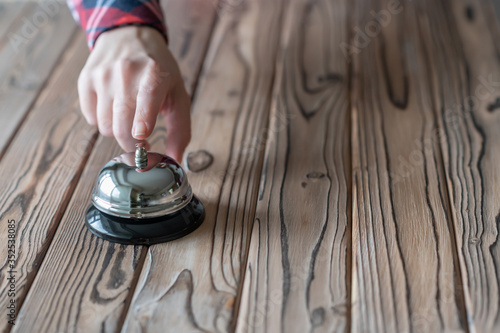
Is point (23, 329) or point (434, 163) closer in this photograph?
point (23, 329)

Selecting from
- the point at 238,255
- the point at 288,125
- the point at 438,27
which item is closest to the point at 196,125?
the point at 288,125

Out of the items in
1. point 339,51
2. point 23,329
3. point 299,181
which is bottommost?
point 23,329

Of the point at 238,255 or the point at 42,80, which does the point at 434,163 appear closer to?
the point at 238,255

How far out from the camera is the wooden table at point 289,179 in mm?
714

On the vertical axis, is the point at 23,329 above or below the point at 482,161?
below

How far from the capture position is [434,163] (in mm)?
972

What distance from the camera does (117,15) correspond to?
105cm

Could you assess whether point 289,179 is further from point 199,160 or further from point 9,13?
point 9,13

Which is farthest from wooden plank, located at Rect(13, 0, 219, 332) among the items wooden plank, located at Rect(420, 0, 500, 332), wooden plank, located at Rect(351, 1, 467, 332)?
wooden plank, located at Rect(420, 0, 500, 332)

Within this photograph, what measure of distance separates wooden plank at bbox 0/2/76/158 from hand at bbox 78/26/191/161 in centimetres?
22

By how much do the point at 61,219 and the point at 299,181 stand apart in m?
0.35

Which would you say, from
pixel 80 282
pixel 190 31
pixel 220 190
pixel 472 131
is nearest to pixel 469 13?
pixel 472 131

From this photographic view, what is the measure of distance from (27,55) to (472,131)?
92 cm

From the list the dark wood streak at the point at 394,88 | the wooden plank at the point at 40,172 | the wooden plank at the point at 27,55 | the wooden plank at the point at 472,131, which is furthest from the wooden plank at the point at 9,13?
the wooden plank at the point at 472,131
